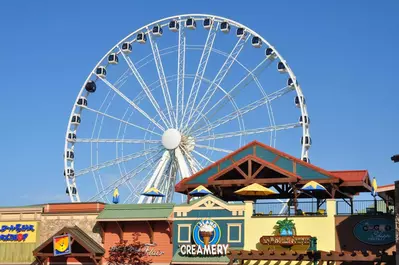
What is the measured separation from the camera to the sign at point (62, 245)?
46031mm

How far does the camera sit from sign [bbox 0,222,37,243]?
1945 inches

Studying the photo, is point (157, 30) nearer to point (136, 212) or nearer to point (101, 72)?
point (101, 72)

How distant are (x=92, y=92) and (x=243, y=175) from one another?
18388 mm

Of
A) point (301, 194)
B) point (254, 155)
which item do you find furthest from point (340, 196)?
point (254, 155)

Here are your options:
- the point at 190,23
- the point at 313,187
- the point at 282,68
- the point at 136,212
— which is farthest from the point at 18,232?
the point at 282,68

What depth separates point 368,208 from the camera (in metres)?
44.3

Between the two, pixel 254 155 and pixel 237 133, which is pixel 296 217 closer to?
pixel 254 155

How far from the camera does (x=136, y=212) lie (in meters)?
46.5

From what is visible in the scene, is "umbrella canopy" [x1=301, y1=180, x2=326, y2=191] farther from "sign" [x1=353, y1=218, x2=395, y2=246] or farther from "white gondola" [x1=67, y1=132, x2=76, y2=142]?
"white gondola" [x1=67, y1=132, x2=76, y2=142]

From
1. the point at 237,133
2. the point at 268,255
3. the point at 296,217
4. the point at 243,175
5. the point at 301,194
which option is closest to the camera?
the point at 268,255

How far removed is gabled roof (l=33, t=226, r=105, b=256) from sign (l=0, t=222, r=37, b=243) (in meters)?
2.44

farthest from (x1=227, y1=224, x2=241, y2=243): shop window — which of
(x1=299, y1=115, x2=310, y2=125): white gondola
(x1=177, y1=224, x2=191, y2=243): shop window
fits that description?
(x1=299, y1=115, x2=310, y2=125): white gondola

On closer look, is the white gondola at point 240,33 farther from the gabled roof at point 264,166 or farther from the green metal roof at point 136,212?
the green metal roof at point 136,212

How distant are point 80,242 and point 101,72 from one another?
57.8 feet
